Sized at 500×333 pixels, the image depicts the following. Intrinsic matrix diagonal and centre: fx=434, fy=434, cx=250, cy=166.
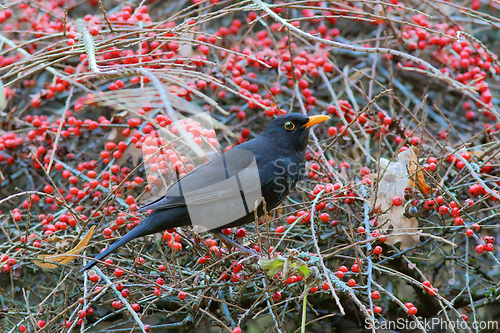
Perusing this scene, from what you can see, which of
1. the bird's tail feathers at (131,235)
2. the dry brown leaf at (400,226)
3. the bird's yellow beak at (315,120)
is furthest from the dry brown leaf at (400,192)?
the bird's tail feathers at (131,235)

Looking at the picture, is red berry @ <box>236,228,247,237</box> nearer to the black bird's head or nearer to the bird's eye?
the black bird's head

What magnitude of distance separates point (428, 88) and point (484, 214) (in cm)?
115

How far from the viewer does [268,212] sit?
8.51 ft

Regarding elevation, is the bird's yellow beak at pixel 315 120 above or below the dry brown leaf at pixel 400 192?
above

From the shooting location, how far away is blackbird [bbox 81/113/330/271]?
2.70 m

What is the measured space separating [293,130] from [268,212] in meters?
0.69

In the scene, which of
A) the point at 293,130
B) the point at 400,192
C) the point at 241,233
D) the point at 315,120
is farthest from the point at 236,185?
the point at 400,192

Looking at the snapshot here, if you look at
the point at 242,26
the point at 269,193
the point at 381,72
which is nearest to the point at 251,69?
the point at 242,26

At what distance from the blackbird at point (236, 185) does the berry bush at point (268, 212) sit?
120 millimetres

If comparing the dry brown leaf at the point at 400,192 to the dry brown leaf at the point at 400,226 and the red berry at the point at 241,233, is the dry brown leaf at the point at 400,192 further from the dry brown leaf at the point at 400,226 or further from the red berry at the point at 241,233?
the red berry at the point at 241,233

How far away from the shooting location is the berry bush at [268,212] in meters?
2.25

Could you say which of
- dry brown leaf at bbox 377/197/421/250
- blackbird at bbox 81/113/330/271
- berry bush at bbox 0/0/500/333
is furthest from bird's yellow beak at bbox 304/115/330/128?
dry brown leaf at bbox 377/197/421/250

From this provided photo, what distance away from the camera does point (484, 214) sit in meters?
3.00

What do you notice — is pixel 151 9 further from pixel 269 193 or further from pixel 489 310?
pixel 489 310
